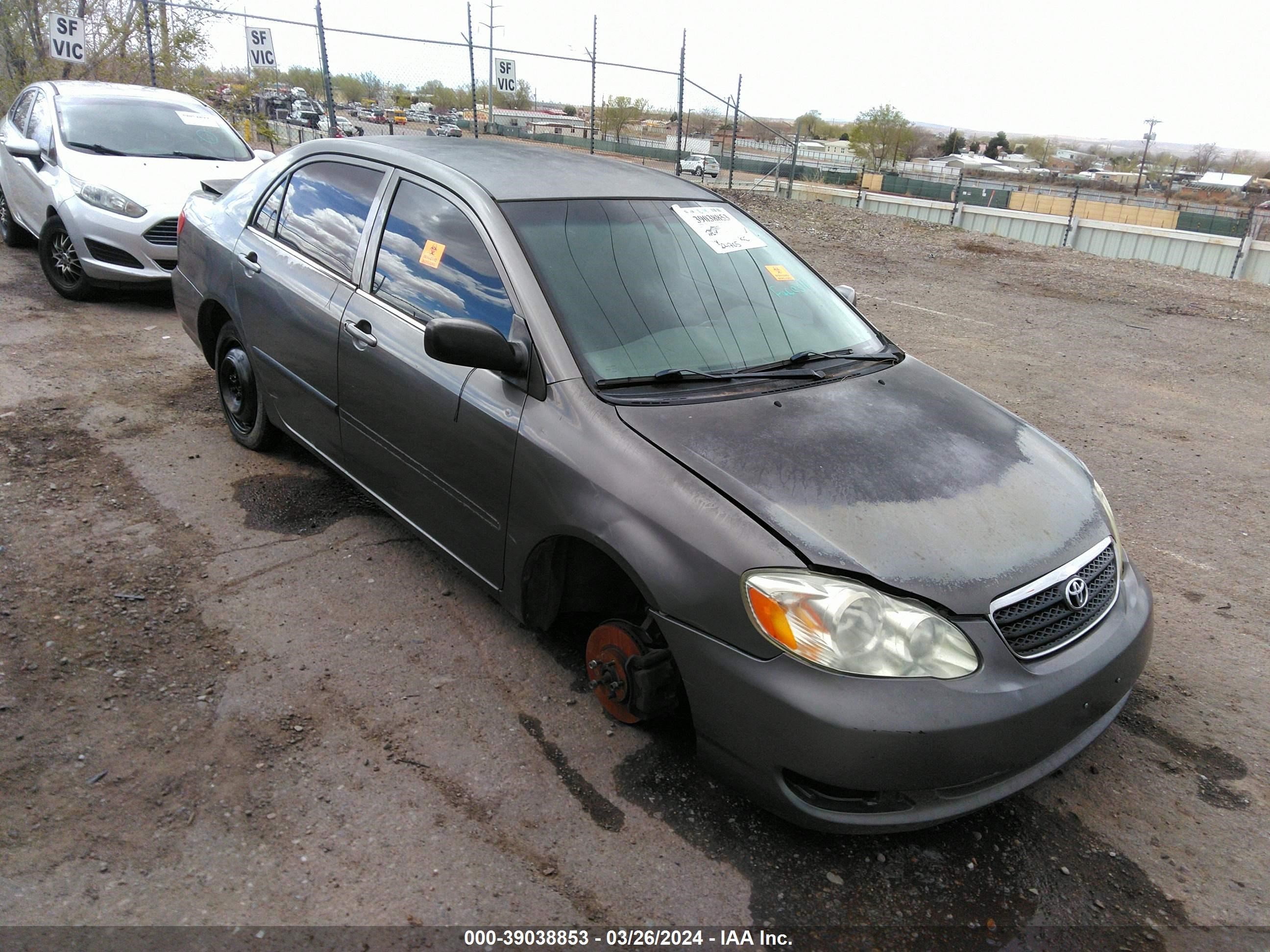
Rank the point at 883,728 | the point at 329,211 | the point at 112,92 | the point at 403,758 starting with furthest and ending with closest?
the point at 112,92
the point at 329,211
the point at 403,758
the point at 883,728

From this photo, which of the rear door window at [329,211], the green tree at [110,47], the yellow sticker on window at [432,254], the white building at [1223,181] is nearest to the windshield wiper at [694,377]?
the yellow sticker on window at [432,254]

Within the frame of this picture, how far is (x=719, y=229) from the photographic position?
366 cm

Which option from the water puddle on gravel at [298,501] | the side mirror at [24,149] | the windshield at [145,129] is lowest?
the water puddle on gravel at [298,501]

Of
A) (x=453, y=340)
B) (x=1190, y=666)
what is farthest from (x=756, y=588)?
(x=1190, y=666)

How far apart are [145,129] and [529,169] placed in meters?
6.54

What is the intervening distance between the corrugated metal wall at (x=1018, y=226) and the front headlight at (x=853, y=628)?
2102 cm

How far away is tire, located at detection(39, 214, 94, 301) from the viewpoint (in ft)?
24.1

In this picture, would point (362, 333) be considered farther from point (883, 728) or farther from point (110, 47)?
point (110, 47)

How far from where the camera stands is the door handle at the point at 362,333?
11.1 feet

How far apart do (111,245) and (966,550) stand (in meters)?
7.35

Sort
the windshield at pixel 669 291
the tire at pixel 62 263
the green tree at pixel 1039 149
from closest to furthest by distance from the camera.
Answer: the windshield at pixel 669 291 → the tire at pixel 62 263 → the green tree at pixel 1039 149

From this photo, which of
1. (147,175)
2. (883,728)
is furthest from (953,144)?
(883,728)

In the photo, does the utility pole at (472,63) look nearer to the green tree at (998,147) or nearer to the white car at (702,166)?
the white car at (702,166)

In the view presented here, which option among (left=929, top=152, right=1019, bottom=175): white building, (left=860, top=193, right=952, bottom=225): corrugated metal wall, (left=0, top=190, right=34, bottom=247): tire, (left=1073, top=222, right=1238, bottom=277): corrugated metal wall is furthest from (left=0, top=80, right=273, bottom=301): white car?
(left=929, top=152, right=1019, bottom=175): white building
